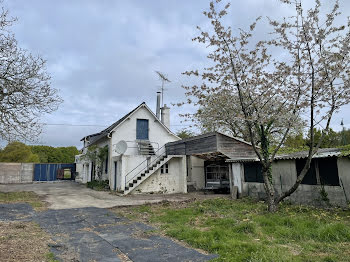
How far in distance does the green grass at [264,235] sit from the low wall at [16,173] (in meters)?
24.4

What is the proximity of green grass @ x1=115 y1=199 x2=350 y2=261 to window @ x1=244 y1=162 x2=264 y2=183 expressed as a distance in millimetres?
4473

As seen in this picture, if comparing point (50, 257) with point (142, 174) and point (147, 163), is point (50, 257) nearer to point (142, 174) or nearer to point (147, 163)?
point (142, 174)

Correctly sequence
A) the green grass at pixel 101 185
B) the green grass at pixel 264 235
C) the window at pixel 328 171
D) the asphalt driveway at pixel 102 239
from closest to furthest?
the green grass at pixel 264 235 < the asphalt driveway at pixel 102 239 < the window at pixel 328 171 < the green grass at pixel 101 185

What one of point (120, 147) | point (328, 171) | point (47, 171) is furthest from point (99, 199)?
point (47, 171)

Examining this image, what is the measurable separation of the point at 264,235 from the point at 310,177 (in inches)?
240

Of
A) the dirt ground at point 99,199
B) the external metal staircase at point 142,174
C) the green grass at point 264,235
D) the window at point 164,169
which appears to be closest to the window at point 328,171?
the green grass at point 264,235

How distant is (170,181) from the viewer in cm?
1905

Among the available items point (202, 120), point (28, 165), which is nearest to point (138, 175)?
point (202, 120)

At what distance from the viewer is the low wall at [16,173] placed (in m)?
27.1

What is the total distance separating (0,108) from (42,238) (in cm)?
956

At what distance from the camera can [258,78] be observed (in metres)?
10.3

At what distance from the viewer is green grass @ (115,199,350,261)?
16.0 ft

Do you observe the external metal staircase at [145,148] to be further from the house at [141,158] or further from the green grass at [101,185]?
the green grass at [101,185]

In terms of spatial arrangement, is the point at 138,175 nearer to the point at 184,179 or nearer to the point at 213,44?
the point at 184,179
